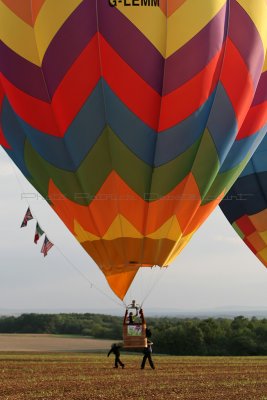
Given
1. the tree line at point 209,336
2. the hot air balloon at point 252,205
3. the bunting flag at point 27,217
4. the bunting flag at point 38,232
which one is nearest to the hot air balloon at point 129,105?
the hot air balloon at point 252,205

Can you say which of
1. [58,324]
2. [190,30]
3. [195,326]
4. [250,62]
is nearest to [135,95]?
[190,30]

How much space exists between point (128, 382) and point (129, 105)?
7060mm

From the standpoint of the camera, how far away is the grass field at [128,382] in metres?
18.3

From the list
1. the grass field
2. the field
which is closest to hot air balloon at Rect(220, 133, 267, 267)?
the field

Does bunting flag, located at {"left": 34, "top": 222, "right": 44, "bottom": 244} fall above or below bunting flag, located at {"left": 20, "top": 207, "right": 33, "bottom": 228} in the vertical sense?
below

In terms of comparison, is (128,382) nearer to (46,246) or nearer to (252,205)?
(252,205)

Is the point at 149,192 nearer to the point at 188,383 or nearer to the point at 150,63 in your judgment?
the point at 150,63

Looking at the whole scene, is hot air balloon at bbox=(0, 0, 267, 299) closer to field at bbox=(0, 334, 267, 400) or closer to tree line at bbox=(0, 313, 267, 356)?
field at bbox=(0, 334, 267, 400)

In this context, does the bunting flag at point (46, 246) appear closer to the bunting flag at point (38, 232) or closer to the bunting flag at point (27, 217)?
the bunting flag at point (38, 232)

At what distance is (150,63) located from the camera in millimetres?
19109

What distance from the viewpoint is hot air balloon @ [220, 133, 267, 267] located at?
28.8 metres

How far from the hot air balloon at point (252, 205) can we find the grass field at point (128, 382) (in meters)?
4.80

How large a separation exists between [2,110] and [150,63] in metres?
4.83

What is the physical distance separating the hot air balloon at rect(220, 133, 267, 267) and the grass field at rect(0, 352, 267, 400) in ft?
15.8
